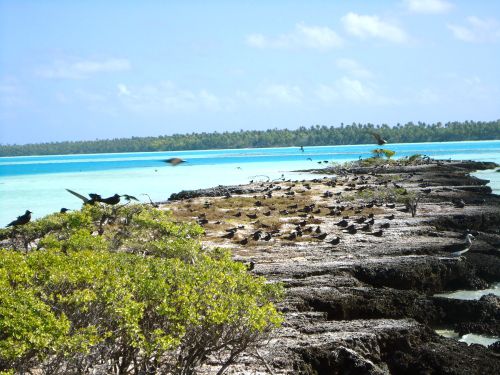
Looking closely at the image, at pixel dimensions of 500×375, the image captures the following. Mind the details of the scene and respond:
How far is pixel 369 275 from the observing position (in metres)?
16.6

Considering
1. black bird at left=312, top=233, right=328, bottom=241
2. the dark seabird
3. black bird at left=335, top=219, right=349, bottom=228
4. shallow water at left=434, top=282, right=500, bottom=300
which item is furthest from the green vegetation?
black bird at left=335, top=219, right=349, bottom=228

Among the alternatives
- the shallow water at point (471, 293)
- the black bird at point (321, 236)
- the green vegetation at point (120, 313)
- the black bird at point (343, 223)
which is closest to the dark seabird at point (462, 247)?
the shallow water at point (471, 293)

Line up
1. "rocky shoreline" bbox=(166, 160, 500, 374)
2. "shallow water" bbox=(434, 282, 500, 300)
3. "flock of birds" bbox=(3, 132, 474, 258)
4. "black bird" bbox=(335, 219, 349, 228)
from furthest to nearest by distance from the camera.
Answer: "black bird" bbox=(335, 219, 349, 228), "flock of birds" bbox=(3, 132, 474, 258), "shallow water" bbox=(434, 282, 500, 300), "rocky shoreline" bbox=(166, 160, 500, 374)

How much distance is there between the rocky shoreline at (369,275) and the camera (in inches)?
447

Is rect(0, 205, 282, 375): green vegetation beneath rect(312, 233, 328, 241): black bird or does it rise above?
above

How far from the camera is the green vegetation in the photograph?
312 inches

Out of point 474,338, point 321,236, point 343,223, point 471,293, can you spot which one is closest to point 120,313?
point 474,338

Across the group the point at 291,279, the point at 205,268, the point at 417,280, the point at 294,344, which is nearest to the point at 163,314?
the point at 205,268

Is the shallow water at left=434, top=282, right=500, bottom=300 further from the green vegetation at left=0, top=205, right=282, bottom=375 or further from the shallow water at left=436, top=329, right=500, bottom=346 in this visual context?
the green vegetation at left=0, top=205, right=282, bottom=375

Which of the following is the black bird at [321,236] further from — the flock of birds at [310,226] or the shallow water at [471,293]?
the shallow water at [471,293]

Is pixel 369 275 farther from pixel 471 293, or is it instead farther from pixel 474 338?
pixel 474 338

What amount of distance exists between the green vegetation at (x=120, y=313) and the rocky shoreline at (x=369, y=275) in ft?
3.07

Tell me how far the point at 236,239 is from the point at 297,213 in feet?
21.6

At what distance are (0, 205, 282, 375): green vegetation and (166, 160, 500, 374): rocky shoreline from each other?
937 millimetres
